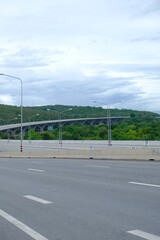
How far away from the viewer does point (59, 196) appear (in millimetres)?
11891

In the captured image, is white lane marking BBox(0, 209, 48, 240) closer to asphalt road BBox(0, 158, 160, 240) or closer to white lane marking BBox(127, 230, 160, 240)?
asphalt road BBox(0, 158, 160, 240)

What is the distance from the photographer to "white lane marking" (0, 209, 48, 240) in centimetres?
727

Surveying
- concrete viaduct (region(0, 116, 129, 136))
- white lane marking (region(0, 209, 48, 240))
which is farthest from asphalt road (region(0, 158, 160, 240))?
concrete viaduct (region(0, 116, 129, 136))

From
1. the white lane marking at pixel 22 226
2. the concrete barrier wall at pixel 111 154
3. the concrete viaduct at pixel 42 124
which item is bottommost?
the white lane marking at pixel 22 226

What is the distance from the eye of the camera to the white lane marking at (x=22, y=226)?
7.27 m

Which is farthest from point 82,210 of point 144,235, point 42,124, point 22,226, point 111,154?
point 42,124

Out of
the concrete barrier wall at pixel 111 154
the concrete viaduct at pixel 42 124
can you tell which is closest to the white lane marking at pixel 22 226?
the concrete barrier wall at pixel 111 154

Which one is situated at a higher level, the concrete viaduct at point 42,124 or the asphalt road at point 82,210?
the concrete viaduct at point 42,124

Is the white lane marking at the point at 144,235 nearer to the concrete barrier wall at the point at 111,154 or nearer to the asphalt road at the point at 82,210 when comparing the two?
the asphalt road at the point at 82,210

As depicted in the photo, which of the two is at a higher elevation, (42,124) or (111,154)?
(42,124)

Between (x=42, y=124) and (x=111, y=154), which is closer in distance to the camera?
(x=111, y=154)

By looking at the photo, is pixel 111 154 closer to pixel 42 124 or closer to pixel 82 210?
pixel 82 210

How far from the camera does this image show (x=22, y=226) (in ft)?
26.6

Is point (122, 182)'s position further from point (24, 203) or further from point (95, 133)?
point (95, 133)
